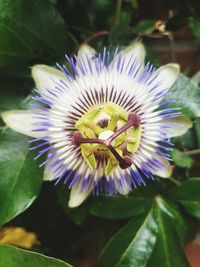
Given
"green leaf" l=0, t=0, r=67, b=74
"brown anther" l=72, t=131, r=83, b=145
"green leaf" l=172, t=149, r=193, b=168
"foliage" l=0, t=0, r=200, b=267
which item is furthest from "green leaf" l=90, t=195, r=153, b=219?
"green leaf" l=0, t=0, r=67, b=74

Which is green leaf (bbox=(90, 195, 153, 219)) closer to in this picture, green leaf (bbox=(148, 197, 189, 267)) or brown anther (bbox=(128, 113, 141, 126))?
green leaf (bbox=(148, 197, 189, 267))

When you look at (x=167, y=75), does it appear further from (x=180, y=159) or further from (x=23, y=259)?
(x=23, y=259)

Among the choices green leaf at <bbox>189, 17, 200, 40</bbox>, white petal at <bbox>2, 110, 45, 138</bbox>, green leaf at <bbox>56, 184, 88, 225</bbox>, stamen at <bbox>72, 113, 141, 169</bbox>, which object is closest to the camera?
stamen at <bbox>72, 113, 141, 169</bbox>

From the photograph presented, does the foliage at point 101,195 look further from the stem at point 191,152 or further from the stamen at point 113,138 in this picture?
the stamen at point 113,138

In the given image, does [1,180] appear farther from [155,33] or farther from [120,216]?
[155,33]

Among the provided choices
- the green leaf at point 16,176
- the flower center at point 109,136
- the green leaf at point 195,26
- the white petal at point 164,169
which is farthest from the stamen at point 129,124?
the green leaf at point 195,26

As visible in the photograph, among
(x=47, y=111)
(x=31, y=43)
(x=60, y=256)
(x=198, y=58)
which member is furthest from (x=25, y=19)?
(x=60, y=256)
